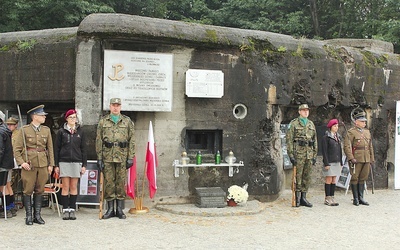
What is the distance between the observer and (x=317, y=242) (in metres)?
6.06

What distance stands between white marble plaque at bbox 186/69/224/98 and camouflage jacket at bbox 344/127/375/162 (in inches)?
107

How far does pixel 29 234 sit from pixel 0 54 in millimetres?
4139

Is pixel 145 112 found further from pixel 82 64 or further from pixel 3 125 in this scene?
pixel 3 125

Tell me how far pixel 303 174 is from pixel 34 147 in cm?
491

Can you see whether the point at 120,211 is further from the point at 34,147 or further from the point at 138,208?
the point at 34,147

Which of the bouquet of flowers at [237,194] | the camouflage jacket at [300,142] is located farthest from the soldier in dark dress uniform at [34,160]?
the camouflage jacket at [300,142]

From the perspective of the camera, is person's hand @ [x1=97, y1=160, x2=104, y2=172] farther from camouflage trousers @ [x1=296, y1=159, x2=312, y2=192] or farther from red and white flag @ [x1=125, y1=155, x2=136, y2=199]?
camouflage trousers @ [x1=296, y1=159, x2=312, y2=192]

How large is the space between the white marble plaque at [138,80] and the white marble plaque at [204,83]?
373 millimetres

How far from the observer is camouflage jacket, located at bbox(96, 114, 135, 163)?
744cm

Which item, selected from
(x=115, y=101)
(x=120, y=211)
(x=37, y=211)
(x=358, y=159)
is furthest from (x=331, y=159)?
(x=37, y=211)

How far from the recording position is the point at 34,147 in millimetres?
7090

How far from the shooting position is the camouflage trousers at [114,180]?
295 inches

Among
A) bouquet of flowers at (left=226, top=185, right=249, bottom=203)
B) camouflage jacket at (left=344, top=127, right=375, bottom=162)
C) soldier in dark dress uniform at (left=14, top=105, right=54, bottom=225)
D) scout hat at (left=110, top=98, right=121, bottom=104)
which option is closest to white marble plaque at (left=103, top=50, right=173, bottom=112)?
scout hat at (left=110, top=98, right=121, bottom=104)

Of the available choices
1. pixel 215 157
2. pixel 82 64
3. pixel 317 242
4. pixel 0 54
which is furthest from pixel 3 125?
pixel 317 242
